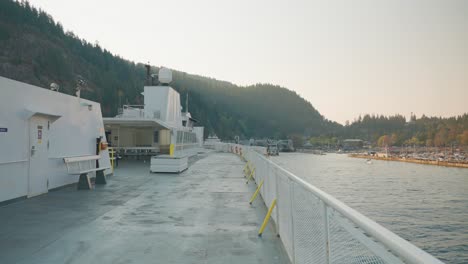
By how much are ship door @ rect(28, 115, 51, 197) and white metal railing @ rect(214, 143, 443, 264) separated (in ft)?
27.5

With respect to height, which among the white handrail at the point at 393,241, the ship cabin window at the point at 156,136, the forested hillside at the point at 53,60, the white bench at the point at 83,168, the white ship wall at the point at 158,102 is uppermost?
the forested hillside at the point at 53,60

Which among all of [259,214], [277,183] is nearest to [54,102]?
[259,214]

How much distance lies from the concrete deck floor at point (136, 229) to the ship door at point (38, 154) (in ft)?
1.36

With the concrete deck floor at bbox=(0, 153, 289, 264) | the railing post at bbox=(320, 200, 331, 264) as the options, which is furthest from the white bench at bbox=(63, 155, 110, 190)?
the railing post at bbox=(320, 200, 331, 264)

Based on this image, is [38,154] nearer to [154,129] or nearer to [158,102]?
[158,102]

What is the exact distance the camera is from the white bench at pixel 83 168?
1248cm

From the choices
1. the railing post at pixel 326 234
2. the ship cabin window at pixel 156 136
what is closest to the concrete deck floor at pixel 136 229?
the railing post at pixel 326 234

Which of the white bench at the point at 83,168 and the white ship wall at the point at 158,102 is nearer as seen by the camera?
the white bench at the point at 83,168

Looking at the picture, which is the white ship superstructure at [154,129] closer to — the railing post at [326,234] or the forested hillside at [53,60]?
the railing post at [326,234]

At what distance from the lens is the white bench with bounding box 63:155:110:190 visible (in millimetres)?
12484

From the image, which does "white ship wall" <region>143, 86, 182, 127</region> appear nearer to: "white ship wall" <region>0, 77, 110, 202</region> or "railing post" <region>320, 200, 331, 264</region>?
"white ship wall" <region>0, 77, 110, 202</region>

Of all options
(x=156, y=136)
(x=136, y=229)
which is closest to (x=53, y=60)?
(x=156, y=136)

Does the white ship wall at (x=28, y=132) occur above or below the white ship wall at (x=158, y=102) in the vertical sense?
below

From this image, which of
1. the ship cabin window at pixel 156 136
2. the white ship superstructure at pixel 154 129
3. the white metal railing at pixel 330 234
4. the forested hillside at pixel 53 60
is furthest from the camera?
the forested hillside at pixel 53 60
